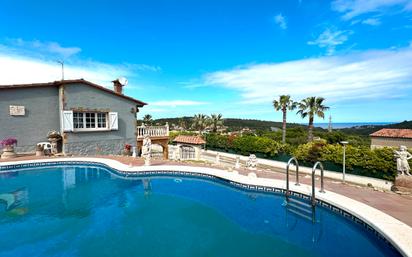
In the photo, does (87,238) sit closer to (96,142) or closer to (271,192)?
(271,192)

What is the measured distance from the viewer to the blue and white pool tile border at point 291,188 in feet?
16.8

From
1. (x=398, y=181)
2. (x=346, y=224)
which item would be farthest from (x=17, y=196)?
(x=398, y=181)

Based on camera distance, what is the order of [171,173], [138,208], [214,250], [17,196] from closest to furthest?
1. [214,250]
2. [138,208]
3. [17,196]
4. [171,173]

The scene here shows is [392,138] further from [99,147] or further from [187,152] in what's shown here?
[99,147]

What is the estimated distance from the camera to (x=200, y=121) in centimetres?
4391

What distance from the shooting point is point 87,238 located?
5875 mm

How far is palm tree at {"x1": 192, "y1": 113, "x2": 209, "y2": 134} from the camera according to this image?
43.6 m

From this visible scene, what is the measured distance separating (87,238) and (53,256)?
89 centimetres

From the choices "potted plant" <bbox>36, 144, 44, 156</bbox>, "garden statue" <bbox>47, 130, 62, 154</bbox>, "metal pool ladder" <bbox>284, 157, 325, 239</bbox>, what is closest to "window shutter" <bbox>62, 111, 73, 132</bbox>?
"garden statue" <bbox>47, 130, 62, 154</bbox>

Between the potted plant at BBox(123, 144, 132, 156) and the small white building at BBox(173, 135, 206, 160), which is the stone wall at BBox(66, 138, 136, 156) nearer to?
the potted plant at BBox(123, 144, 132, 156)

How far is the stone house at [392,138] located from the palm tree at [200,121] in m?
25.5

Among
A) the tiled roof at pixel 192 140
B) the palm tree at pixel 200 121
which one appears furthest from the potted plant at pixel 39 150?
the palm tree at pixel 200 121

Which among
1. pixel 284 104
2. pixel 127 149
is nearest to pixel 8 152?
pixel 127 149

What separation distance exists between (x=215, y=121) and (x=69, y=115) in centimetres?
2986
